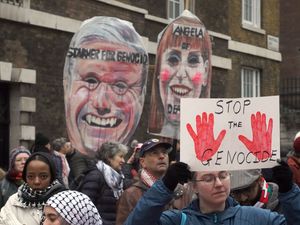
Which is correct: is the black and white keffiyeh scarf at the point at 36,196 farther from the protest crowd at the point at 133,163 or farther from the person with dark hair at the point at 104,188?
the person with dark hair at the point at 104,188

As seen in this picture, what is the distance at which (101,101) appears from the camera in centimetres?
693

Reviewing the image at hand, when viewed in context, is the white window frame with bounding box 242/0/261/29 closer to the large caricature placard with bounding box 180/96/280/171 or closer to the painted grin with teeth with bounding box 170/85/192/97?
the painted grin with teeth with bounding box 170/85/192/97

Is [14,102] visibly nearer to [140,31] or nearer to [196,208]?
[140,31]

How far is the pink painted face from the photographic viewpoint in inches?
317

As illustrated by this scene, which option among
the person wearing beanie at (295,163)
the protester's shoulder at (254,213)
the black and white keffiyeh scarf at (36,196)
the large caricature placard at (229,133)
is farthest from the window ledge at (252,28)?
the protester's shoulder at (254,213)

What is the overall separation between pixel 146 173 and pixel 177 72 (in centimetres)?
305

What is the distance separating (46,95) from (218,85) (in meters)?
7.50

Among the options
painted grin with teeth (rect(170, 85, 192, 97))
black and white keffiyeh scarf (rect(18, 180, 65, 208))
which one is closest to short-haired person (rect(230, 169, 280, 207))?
black and white keffiyeh scarf (rect(18, 180, 65, 208))

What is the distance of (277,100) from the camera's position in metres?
3.51

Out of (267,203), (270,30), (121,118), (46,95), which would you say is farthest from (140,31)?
(267,203)

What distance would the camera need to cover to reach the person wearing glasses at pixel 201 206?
126 inches

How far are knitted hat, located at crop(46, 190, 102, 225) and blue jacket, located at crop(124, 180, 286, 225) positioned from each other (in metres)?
0.59

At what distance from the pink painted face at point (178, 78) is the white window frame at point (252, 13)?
13679 mm

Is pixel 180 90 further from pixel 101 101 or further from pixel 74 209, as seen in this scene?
pixel 74 209
